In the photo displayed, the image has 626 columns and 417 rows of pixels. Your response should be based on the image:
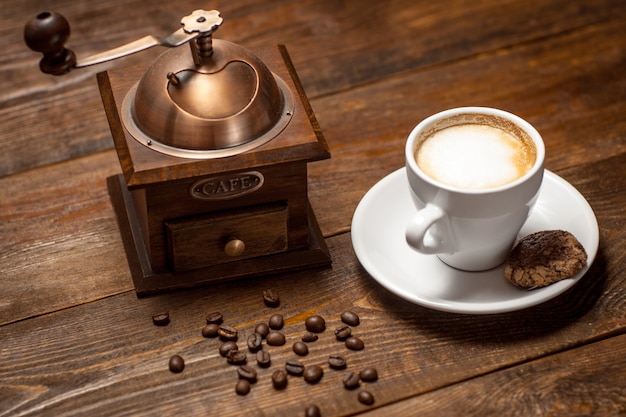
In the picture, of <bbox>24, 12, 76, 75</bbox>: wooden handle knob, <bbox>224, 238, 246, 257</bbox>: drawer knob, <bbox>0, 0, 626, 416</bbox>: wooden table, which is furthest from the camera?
<bbox>224, 238, 246, 257</bbox>: drawer knob

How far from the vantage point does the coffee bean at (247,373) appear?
1340 millimetres

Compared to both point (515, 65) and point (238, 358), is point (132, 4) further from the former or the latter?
point (238, 358)

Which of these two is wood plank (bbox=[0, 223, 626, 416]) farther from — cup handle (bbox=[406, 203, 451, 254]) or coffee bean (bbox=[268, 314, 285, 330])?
cup handle (bbox=[406, 203, 451, 254])

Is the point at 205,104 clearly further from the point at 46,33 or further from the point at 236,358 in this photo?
the point at 236,358

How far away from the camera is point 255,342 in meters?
1.39

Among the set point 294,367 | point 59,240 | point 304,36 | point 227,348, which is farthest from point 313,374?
point 304,36

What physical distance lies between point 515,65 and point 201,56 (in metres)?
0.82

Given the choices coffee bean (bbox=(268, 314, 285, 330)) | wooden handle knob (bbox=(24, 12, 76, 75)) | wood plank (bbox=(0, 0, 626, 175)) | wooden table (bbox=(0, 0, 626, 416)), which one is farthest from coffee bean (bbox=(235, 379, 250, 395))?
wood plank (bbox=(0, 0, 626, 175))

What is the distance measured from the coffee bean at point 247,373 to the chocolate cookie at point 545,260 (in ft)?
1.37

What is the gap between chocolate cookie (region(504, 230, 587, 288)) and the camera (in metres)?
1.36

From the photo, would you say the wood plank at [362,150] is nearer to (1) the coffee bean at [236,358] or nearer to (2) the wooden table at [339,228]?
(2) the wooden table at [339,228]

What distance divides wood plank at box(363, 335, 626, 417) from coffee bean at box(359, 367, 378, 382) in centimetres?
5

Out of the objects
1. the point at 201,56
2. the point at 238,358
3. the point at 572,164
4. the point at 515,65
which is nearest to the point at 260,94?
the point at 201,56

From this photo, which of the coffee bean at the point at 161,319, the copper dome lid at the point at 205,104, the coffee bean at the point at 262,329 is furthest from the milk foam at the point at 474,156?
the coffee bean at the point at 161,319
